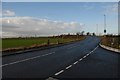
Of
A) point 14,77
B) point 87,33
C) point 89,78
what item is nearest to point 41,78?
point 14,77

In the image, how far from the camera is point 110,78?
1216 cm

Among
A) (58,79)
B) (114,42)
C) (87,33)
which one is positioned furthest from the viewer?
(87,33)

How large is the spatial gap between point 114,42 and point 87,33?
139 m

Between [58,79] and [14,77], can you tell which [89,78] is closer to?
[58,79]

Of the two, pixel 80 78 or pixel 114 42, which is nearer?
pixel 80 78

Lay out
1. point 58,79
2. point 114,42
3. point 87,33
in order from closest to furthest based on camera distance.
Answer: point 58,79
point 114,42
point 87,33

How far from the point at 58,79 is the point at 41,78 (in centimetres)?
74

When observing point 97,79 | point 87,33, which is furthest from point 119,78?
point 87,33

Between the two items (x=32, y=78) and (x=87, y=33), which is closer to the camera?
(x=32, y=78)

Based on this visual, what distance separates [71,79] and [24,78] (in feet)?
6.51

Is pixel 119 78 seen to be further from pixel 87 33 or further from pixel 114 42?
pixel 87 33

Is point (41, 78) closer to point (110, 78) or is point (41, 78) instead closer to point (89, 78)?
point (89, 78)

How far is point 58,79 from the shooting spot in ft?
37.7

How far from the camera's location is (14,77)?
1180cm
